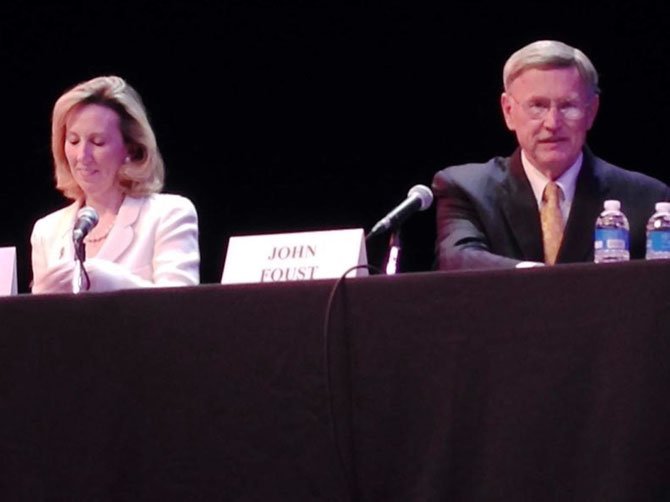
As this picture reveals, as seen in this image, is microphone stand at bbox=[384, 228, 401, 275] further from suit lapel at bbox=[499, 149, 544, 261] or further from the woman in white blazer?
the woman in white blazer

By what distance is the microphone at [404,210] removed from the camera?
2606 millimetres

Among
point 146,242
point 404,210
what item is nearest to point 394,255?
point 404,210

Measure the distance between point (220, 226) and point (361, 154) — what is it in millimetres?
630

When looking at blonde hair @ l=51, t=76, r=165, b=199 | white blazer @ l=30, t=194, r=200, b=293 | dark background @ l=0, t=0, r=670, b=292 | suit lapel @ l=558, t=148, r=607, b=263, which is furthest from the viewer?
dark background @ l=0, t=0, r=670, b=292

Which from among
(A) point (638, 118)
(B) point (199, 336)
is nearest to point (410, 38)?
(A) point (638, 118)

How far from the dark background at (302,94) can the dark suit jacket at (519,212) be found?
0.92m

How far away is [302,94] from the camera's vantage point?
4.78m

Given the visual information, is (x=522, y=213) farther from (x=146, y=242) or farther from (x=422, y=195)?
(x=146, y=242)

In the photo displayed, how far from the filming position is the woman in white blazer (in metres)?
3.59

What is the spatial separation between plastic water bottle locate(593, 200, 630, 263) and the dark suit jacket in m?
0.07

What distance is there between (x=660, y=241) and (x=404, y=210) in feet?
2.22

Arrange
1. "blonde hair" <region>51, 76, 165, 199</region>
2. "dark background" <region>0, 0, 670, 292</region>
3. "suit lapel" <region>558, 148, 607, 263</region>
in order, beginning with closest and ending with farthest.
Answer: "suit lapel" <region>558, 148, 607, 263</region> → "blonde hair" <region>51, 76, 165, 199</region> → "dark background" <region>0, 0, 670, 292</region>

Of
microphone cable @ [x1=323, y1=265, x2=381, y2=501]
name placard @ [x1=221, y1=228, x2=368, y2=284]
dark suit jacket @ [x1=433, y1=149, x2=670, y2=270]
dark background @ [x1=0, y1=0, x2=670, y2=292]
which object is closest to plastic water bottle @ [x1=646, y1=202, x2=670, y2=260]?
dark suit jacket @ [x1=433, y1=149, x2=670, y2=270]

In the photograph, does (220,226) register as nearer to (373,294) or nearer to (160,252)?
(160,252)
